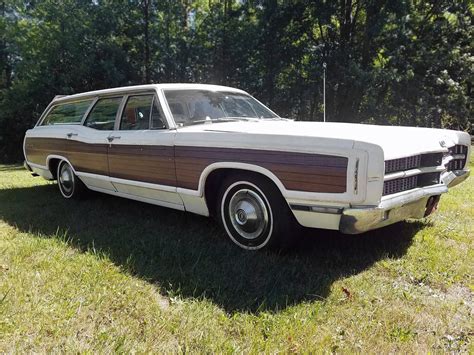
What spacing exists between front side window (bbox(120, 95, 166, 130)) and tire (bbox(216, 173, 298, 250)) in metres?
1.13

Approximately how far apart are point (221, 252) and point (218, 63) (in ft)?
56.9

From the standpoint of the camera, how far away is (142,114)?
14.2 feet

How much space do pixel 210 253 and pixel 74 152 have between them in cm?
298

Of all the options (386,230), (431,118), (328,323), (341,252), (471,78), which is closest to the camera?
(328,323)

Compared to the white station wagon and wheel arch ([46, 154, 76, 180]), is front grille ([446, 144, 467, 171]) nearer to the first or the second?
the white station wagon

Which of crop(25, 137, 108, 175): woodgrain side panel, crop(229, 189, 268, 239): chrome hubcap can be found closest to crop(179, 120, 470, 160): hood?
crop(229, 189, 268, 239): chrome hubcap

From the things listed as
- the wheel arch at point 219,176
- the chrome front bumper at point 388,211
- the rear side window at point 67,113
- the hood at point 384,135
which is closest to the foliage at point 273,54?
the rear side window at point 67,113

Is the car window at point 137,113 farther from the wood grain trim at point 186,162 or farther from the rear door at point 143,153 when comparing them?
the wood grain trim at point 186,162

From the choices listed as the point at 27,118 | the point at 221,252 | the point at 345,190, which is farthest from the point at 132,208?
the point at 27,118

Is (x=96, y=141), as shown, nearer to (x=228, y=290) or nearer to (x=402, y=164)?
(x=228, y=290)

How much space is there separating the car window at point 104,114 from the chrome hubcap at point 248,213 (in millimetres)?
2169

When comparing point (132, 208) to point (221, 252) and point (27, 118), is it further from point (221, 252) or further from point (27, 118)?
point (27, 118)

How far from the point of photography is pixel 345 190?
2703 millimetres

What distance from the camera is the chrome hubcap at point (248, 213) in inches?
130
